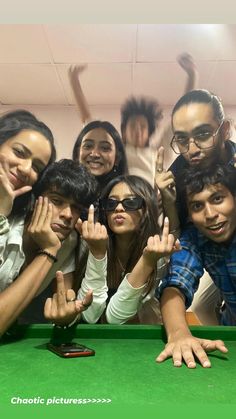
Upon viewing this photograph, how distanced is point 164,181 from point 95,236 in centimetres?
65

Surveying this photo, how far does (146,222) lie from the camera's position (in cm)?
283

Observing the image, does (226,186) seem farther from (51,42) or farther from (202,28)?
(51,42)

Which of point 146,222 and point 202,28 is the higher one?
point 202,28

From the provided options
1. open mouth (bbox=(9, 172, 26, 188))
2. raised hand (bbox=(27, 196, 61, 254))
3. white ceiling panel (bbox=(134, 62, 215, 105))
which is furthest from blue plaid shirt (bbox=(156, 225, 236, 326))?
open mouth (bbox=(9, 172, 26, 188))

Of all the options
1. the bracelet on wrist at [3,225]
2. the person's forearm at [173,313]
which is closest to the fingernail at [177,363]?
the person's forearm at [173,313]

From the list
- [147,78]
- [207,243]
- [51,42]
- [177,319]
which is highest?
[51,42]

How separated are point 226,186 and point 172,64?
965mm

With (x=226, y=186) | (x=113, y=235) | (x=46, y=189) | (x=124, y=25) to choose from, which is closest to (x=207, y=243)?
→ (x=226, y=186)

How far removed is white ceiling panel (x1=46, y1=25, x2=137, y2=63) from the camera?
277cm

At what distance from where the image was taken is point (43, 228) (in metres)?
2.68

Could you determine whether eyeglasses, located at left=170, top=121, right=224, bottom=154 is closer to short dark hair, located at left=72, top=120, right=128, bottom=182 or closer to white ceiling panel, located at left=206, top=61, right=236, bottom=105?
white ceiling panel, located at left=206, top=61, right=236, bottom=105

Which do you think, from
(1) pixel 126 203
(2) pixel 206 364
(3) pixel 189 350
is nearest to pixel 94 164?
(1) pixel 126 203

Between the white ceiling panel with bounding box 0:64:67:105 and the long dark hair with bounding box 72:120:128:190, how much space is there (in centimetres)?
27

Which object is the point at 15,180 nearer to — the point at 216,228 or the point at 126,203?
the point at 126,203
